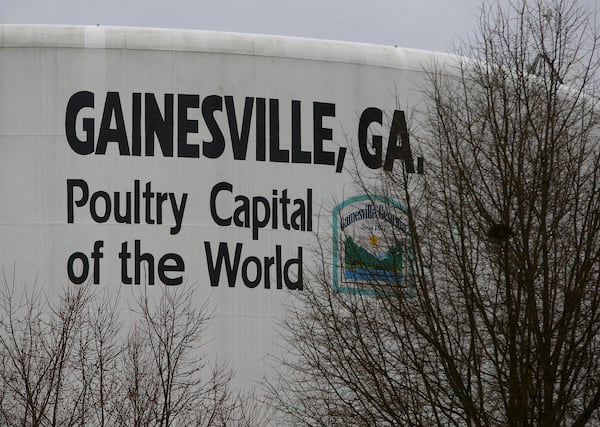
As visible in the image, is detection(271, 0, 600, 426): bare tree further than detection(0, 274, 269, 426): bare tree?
No

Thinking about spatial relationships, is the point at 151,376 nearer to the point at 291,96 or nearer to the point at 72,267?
the point at 72,267

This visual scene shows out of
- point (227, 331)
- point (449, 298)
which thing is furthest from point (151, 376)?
point (449, 298)

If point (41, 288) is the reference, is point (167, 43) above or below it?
above

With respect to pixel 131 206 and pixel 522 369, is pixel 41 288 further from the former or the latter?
pixel 522 369

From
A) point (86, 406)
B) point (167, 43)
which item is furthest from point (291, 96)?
point (86, 406)

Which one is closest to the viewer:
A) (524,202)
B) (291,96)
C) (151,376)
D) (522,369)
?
(522,369)

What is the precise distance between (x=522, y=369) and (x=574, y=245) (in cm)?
155

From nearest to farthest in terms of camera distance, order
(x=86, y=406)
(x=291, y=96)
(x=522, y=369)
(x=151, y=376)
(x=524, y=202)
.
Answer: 1. (x=522, y=369)
2. (x=524, y=202)
3. (x=86, y=406)
4. (x=151, y=376)
5. (x=291, y=96)

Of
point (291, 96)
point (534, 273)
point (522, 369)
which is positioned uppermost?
point (291, 96)

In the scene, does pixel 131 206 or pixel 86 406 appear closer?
pixel 86 406

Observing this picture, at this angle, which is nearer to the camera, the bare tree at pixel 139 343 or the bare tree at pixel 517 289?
the bare tree at pixel 517 289

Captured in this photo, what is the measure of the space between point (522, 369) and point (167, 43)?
17481 millimetres

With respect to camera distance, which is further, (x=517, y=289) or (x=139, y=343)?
(x=139, y=343)

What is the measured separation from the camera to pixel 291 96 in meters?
30.8
